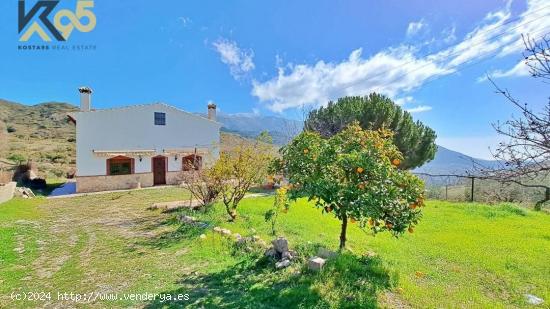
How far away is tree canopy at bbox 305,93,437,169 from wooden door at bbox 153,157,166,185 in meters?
14.6

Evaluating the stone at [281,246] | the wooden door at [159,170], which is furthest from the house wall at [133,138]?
the stone at [281,246]

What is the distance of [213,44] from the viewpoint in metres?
27.1

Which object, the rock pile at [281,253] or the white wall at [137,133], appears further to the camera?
the white wall at [137,133]

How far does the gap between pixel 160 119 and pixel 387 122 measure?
66.0 feet

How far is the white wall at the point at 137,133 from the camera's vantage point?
23031 millimetres

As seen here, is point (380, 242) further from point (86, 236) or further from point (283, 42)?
point (283, 42)

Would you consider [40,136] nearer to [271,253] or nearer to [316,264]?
[271,253]

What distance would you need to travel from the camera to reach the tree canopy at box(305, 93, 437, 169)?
25.6 m

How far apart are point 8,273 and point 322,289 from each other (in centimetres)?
699

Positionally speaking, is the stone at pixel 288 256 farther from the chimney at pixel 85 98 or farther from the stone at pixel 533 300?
the chimney at pixel 85 98

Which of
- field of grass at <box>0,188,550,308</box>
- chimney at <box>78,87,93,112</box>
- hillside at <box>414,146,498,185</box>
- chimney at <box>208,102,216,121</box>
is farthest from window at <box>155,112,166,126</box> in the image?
hillside at <box>414,146,498,185</box>

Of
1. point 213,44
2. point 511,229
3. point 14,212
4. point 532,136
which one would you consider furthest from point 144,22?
point 511,229

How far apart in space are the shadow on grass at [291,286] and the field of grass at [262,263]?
0.8 inches

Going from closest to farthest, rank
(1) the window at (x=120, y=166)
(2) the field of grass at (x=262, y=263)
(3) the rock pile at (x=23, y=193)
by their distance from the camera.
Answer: (2) the field of grass at (x=262, y=263)
(3) the rock pile at (x=23, y=193)
(1) the window at (x=120, y=166)
